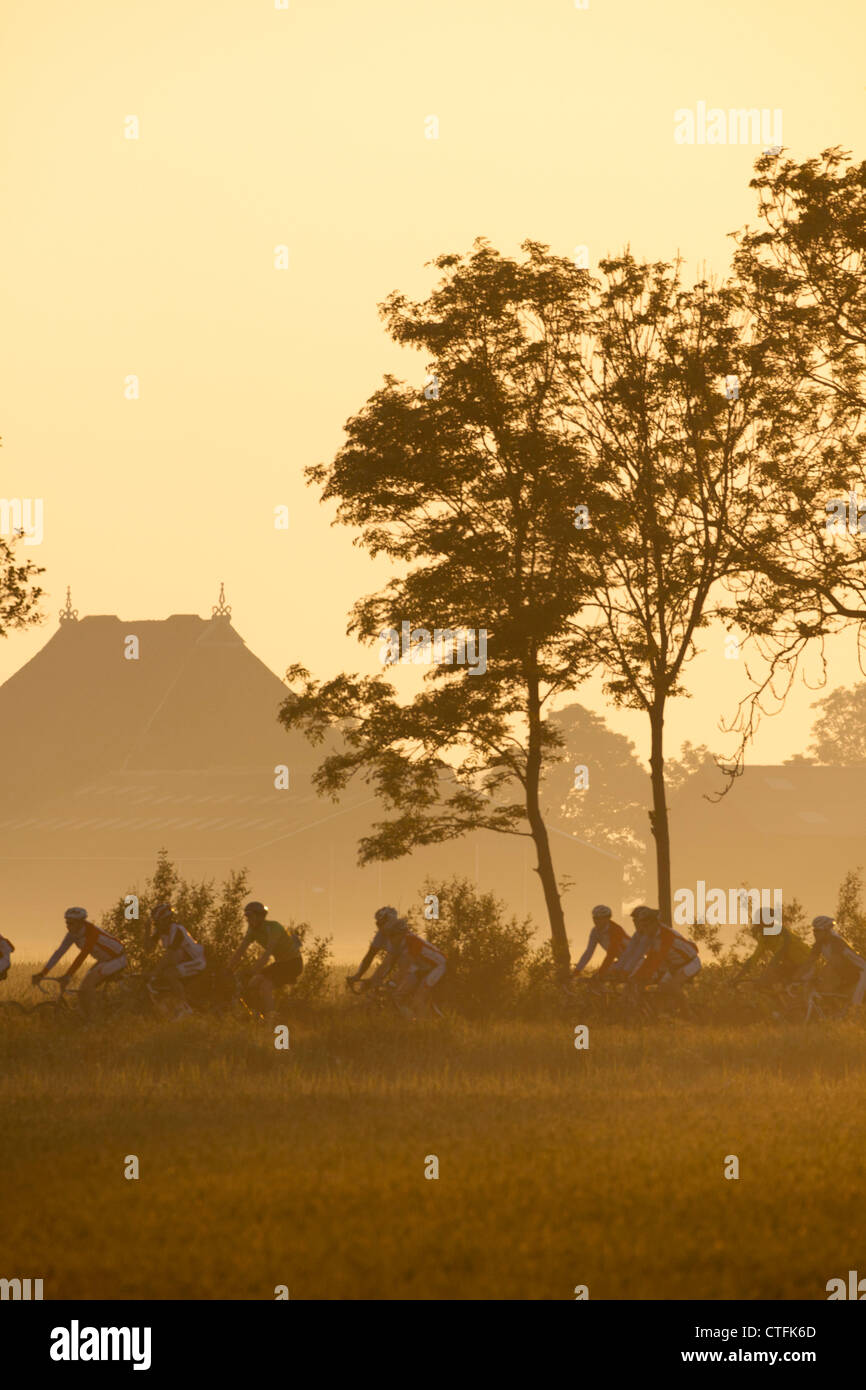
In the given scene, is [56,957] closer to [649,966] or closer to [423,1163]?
[649,966]

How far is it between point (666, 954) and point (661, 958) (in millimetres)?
101

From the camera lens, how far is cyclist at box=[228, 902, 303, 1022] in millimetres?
22000

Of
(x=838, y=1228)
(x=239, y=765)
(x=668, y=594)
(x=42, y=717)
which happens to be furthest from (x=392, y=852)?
(x=42, y=717)

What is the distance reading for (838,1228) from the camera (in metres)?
11.2

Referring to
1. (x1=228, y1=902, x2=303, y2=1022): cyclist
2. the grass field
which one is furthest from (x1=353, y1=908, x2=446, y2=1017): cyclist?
the grass field

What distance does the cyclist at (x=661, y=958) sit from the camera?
73.9ft

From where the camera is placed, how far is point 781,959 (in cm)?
2370

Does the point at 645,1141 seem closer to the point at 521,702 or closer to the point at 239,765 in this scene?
the point at 521,702

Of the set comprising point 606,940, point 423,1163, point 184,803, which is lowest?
point 423,1163

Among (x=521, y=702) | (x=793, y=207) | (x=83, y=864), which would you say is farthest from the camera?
(x=83, y=864)

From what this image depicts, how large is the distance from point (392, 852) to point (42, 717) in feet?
218

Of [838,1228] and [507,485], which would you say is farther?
[507,485]

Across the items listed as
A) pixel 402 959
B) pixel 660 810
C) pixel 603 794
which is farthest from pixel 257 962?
pixel 603 794

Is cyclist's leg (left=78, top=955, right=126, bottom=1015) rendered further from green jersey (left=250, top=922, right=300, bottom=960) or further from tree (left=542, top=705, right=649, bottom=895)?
tree (left=542, top=705, right=649, bottom=895)
